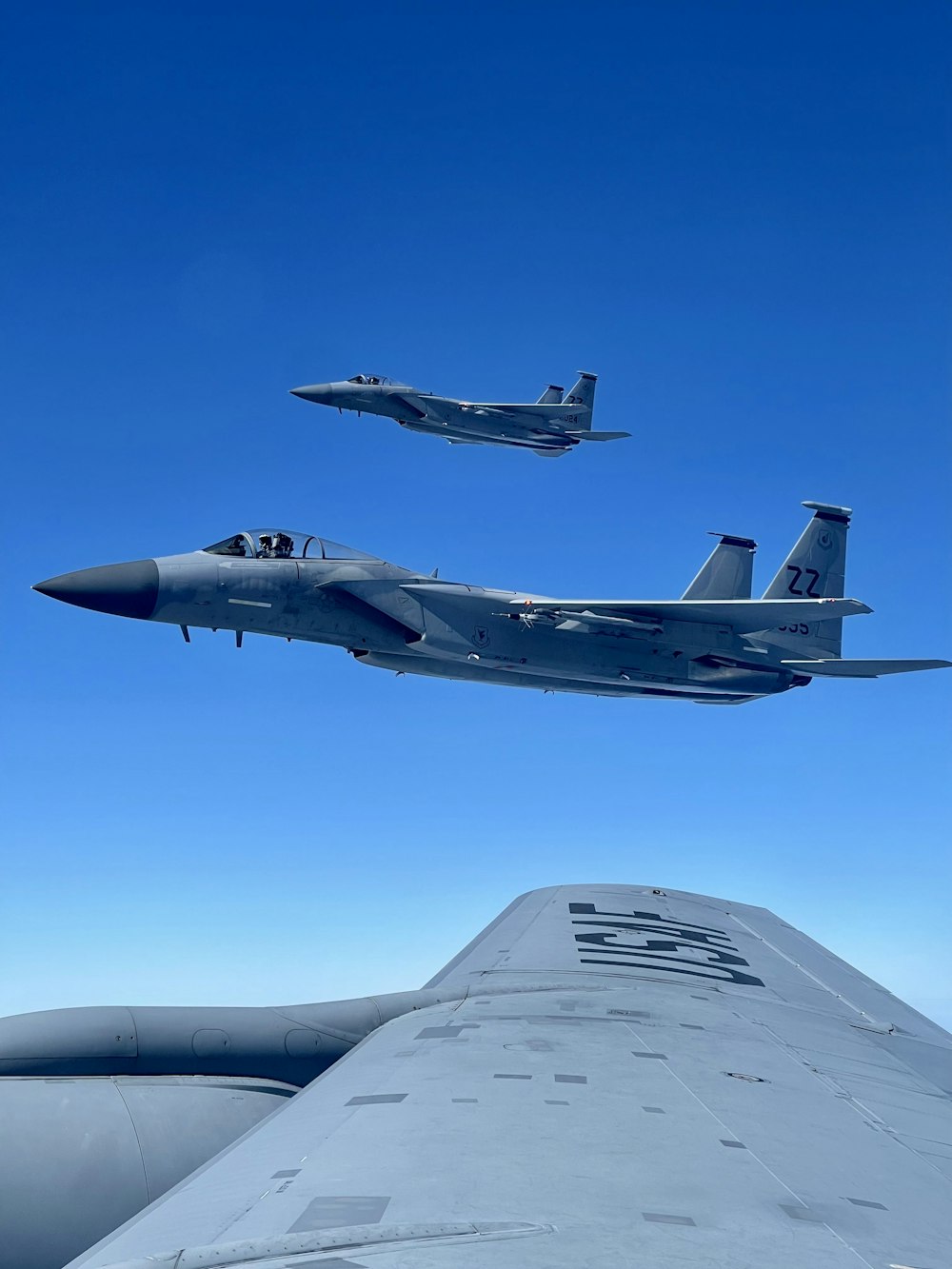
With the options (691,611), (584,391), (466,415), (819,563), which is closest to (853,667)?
(819,563)

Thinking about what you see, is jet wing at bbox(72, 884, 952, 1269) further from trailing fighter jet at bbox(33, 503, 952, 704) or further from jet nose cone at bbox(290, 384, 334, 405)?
jet nose cone at bbox(290, 384, 334, 405)

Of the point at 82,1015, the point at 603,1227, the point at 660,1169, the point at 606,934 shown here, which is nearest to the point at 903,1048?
the point at 606,934

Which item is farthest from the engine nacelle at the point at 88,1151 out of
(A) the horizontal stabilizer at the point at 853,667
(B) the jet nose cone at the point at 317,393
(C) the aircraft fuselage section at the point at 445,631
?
(B) the jet nose cone at the point at 317,393

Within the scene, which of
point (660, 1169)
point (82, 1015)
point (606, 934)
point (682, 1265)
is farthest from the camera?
point (606, 934)

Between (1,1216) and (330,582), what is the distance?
15.0 metres

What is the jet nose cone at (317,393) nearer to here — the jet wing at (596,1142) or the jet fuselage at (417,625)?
the jet fuselage at (417,625)

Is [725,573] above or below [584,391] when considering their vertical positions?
below

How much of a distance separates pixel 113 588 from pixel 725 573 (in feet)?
48.2

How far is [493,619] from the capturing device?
22281 millimetres

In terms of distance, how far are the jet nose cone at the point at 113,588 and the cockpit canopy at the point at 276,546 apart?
149cm

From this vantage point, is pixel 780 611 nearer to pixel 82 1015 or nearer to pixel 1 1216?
pixel 82 1015

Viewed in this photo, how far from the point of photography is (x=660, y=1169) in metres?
4.76

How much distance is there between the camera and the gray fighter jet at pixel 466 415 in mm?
39500

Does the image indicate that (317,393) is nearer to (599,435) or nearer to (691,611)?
(599,435)
